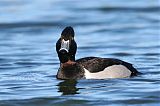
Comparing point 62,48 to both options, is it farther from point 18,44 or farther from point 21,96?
point 18,44

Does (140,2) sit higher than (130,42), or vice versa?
(140,2)

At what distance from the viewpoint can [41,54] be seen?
2328cm

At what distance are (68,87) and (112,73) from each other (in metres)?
1.21

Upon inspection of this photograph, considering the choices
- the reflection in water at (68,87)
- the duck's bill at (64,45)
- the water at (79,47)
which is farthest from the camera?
the duck's bill at (64,45)

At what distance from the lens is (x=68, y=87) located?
59.5 ft

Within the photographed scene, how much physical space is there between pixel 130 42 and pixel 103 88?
795cm

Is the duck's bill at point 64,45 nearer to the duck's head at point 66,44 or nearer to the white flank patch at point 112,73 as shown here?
the duck's head at point 66,44

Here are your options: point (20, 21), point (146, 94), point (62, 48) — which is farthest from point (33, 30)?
point (146, 94)

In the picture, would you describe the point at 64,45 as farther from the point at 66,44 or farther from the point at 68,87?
the point at 68,87

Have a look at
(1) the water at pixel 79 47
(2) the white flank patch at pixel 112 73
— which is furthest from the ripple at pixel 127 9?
(2) the white flank patch at pixel 112 73

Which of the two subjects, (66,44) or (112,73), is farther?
(112,73)

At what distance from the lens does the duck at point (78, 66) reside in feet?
60.7

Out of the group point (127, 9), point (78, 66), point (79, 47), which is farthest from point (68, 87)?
point (127, 9)

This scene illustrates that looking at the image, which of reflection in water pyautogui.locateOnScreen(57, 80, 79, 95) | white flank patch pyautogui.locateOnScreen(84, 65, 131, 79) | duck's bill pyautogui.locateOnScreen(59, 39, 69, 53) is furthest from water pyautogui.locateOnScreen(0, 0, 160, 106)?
duck's bill pyautogui.locateOnScreen(59, 39, 69, 53)
